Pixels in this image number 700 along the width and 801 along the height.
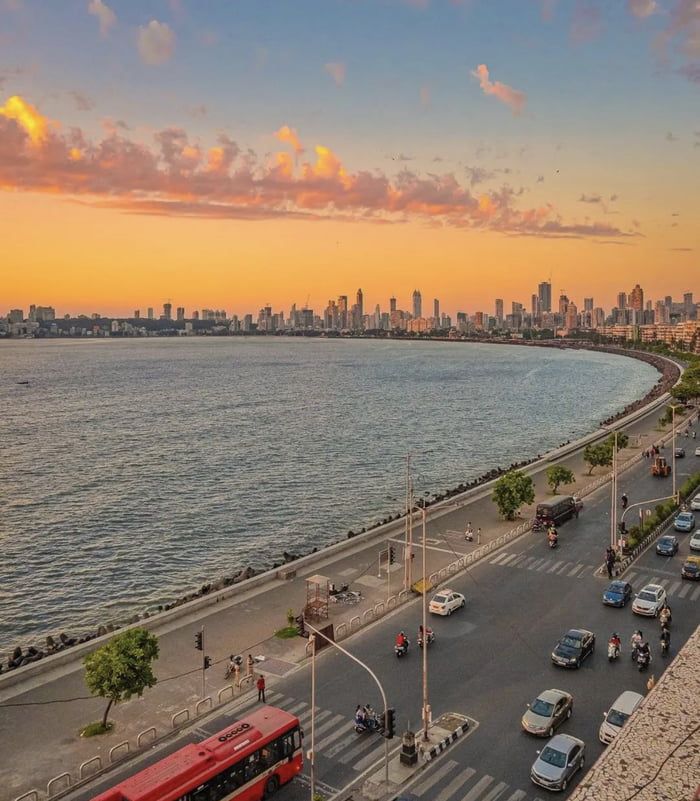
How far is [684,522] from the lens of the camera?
4850 cm

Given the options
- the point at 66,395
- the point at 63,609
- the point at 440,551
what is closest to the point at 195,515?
the point at 63,609

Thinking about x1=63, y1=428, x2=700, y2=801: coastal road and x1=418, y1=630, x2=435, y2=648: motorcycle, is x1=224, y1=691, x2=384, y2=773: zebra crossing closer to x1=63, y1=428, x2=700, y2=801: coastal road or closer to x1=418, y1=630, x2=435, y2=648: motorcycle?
x1=63, y1=428, x2=700, y2=801: coastal road

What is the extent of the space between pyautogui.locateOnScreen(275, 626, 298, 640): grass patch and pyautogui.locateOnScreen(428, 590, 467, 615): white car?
673 centimetres

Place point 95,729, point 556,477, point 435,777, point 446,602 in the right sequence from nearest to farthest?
point 435,777 < point 95,729 < point 446,602 < point 556,477

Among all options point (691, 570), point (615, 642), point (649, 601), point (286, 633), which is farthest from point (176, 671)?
point (691, 570)

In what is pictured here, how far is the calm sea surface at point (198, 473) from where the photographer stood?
51469mm

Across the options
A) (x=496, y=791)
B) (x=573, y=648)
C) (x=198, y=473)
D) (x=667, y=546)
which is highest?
(x=573, y=648)

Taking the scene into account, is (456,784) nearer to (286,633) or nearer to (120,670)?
(120,670)

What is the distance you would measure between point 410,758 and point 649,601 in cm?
1697

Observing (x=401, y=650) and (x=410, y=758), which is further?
(x=401, y=650)

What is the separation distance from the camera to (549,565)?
4212 centimetres

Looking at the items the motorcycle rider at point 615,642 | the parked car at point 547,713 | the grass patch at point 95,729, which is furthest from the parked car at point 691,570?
the grass patch at point 95,729

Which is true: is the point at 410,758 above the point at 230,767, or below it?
below

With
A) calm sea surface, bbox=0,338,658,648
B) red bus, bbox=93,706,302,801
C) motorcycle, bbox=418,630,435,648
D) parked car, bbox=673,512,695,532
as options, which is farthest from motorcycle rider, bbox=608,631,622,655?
calm sea surface, bbox=0,338,658,648
